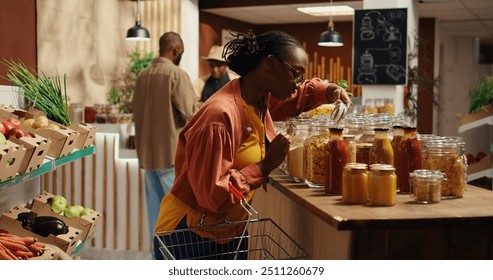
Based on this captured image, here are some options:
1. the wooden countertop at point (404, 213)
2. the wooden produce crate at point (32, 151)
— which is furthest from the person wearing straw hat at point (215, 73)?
the wooden countertop at point (404, 213)

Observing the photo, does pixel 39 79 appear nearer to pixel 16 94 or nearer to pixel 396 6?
pixel 16 94

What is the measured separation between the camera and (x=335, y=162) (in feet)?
6.91

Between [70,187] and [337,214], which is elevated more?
[337,214]

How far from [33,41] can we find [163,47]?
131cm

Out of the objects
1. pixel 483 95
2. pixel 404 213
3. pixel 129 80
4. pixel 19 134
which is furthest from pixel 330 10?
pixel 404 213

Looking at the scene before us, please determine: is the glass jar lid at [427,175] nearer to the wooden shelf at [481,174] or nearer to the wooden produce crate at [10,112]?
Result: the wooden produce crate at [10,112]

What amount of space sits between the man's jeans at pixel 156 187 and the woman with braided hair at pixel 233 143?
243cm

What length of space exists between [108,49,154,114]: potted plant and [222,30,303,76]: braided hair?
5005 mm

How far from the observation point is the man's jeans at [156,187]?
4.82 metres

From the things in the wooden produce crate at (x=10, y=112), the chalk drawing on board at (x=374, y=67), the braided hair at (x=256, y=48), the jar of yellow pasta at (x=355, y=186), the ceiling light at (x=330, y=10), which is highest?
the ceiling light at (x=330, y=10)

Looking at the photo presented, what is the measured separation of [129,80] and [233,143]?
6.24 meters

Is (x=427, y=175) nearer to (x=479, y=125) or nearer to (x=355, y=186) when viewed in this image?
(x=355, y=186)

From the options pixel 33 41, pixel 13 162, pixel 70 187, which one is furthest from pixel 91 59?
pixel 13 162

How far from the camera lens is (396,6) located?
663 centimetres
